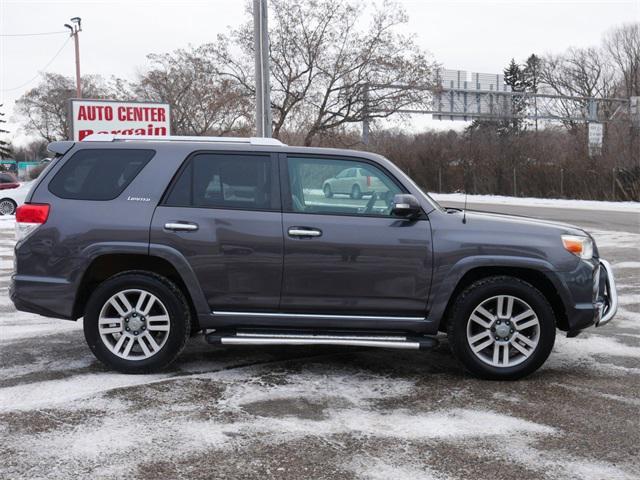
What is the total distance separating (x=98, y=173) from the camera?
5418 mm

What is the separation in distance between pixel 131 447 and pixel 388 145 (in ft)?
140

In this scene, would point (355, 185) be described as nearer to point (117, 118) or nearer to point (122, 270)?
point (122, 270)

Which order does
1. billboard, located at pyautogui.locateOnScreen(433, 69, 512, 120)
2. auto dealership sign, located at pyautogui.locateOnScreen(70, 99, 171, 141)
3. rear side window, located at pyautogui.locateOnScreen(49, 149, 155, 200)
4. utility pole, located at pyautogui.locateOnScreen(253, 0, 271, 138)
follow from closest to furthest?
1. rear side window, located at pyautogui.locateOnScreen(49, 149, 155, 200)
2. utility pole, located at pyautogui.locateOnScreen(253, 0, 271, 138)
3. auto dealership sign, located at pyautogui.locateOnScreen(70, 99, 171, 141)
4. billboard, located at pyautogui.locateOnScreen(433, 69, 512, 120)

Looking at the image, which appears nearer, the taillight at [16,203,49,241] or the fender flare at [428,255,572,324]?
the fender flare at [428,255,572,324]

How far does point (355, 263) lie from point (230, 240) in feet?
3.08

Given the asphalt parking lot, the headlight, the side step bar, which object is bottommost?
the asphalt parking lot

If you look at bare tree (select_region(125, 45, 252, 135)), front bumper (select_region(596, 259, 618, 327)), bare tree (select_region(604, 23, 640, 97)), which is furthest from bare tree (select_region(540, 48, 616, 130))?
front bumper (select_region(596, 259, 618, 327))

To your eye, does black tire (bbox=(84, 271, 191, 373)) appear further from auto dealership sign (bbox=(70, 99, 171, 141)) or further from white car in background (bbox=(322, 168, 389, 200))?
auto dealership sign (bbox=(70, 99, 171, 141))

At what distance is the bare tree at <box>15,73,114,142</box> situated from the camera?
8231cm

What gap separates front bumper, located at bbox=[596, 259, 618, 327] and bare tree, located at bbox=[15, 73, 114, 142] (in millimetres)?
78444

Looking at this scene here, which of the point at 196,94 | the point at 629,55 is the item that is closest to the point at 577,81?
the point at 629,55

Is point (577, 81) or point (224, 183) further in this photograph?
point (577, 81)

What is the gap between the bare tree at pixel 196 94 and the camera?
119ft

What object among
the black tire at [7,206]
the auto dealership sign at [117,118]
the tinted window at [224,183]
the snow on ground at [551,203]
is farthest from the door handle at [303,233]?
the snow on ground at [551,203]
